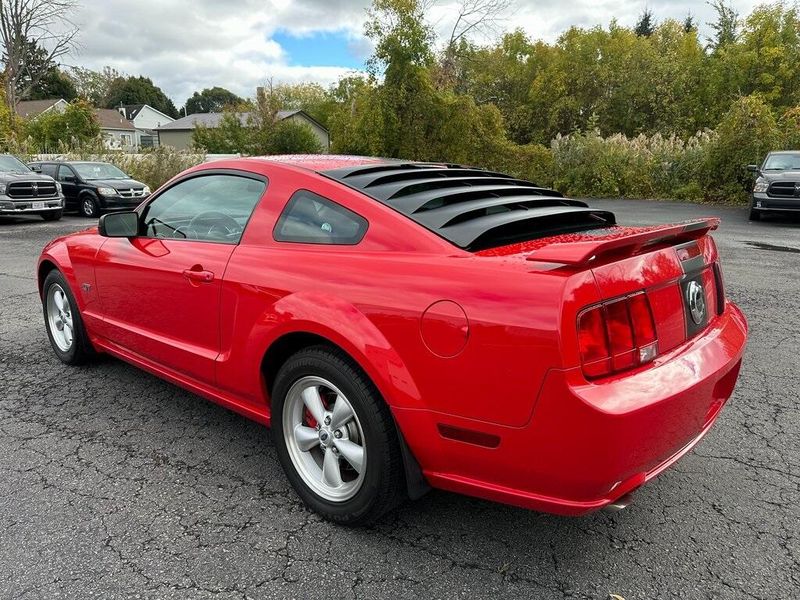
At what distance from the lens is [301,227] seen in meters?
2.77

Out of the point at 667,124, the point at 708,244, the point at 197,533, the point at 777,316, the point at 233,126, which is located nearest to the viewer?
the point at 197,533

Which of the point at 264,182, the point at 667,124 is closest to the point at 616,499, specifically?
the point at 264,182

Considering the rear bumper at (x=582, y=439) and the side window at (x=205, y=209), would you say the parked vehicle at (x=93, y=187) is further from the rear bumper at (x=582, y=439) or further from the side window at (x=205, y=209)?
the rear bumper at (x=582, y=439)

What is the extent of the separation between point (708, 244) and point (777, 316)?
12.5 feet

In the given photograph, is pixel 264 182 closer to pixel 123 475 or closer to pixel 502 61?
pixel 123 475

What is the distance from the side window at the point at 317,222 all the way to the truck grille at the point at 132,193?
15338 mm

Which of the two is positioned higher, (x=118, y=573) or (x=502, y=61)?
(x=502, y=61)

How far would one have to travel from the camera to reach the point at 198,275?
3.01 metres

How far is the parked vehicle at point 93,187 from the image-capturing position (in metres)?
16.2

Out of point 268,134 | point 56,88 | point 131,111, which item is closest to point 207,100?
point 131,111

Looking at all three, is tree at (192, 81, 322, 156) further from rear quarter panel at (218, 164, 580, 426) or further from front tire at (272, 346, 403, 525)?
front tire at (272, 346, 403, 525)

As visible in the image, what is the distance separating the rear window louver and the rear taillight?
567 mm

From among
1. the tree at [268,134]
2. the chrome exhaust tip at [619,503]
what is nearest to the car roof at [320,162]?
the chrome exhaust tip at [619,503]

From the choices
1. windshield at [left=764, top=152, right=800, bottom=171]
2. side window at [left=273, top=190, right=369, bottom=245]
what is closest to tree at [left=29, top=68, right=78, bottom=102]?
windshield at [left=764, top=152, right=800, bottom=171]
